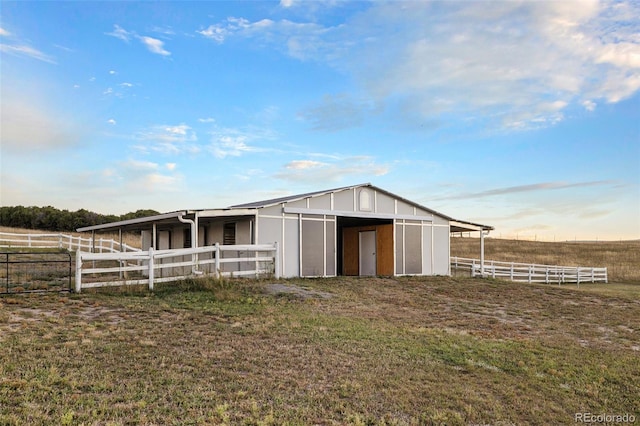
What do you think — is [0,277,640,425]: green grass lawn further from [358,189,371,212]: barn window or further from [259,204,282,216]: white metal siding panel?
[358,189,371,212]: barn window

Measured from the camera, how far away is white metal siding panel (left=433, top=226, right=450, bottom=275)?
19.9m

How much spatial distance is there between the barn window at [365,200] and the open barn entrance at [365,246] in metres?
0.69

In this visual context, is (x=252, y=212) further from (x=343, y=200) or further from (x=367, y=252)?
(x=367, y=252)

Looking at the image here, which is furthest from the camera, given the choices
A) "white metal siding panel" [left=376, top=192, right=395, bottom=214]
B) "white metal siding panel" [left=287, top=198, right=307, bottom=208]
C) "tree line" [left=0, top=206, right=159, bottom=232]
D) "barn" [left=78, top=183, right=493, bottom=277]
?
"tree line" [left=0, top=206, right=159, bottom=232]

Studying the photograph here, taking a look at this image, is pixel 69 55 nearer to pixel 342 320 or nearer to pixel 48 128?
pixel 48 128

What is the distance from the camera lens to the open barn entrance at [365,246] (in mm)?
18891

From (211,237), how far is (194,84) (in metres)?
5.59

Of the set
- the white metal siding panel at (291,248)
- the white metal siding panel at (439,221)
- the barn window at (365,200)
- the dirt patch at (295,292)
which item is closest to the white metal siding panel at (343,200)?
the barn window at (365,200)

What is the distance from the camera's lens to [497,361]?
6.91 m

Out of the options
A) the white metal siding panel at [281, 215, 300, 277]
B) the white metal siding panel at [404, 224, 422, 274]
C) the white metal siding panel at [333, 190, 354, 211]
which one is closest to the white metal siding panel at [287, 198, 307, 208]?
the white metal siding panel at [281, 215, 300, 277]

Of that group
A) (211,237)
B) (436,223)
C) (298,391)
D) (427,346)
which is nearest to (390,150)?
(436,223)

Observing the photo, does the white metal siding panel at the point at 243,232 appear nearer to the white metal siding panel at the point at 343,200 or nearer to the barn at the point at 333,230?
the barn at the point at 333,230

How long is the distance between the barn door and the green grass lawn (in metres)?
8.30

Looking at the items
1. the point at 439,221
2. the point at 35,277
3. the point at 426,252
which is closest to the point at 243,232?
the point at 35,277
